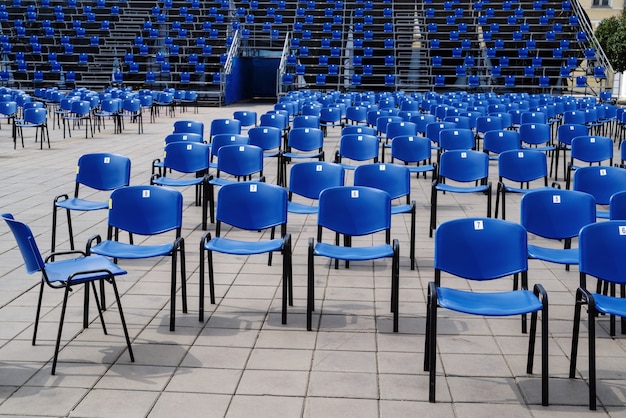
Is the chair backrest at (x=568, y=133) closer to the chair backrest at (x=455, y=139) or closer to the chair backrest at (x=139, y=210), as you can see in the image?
the chair backrest at (x=455, y=139)

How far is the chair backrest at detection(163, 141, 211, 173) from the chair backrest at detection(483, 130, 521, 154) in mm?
4123

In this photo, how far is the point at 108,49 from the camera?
1195 inches

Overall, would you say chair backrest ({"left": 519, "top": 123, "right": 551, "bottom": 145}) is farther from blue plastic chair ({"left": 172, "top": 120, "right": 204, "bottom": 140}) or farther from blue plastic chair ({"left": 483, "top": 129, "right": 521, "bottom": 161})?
blue plastic chair ({"left": 172, "top": 120, "right": 204, "bottom": 140})

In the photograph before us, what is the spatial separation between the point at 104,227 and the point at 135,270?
178 centimetres

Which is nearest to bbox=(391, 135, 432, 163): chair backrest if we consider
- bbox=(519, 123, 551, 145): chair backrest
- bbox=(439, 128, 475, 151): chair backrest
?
bbox=(439, 128, 475, 151): chair backrest

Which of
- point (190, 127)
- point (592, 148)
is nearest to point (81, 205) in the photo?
point (190, 127)

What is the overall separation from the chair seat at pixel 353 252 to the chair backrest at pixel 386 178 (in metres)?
1.53

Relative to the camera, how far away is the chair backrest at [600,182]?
22.4 feet

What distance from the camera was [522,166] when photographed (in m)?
7.85

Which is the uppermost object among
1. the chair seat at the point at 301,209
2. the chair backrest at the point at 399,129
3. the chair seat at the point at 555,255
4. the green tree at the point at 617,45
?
the green tree at the point at 617,45

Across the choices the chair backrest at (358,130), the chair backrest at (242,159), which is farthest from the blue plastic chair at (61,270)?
the chair backrest at (358,130)

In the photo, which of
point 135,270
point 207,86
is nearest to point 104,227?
point 135,270

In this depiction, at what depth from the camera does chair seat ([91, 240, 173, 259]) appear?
4996 mm

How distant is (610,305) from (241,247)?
8.25ft
